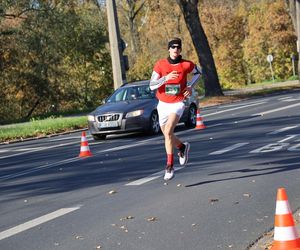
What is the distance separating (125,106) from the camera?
744 inches

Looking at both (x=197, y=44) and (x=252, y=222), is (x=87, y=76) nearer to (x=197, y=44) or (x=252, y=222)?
(x=197, y=44)

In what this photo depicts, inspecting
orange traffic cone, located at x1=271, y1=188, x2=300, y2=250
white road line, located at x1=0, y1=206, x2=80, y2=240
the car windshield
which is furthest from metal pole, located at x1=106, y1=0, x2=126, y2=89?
orange traffic cone, located at x1=271, y1=188, x2=300, y2=250

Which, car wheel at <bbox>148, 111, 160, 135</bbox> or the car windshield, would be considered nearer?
car wheel at <bbox>148, 111, 160, 135</bbox>

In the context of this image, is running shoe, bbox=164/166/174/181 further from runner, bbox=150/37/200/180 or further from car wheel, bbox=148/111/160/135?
car wheel, bbox=148/111/160/135

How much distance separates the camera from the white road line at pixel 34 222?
24.4 feet

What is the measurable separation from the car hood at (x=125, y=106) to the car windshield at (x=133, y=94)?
1.33 feet

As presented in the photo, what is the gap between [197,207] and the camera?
26.7 ft

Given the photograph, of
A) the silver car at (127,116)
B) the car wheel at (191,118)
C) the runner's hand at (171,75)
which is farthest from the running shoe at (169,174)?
the car wheel at (191,118)

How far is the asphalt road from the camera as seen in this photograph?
687 cm

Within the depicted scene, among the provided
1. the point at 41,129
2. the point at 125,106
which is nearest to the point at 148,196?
the point at 125,106

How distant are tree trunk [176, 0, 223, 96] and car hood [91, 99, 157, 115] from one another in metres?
19.9

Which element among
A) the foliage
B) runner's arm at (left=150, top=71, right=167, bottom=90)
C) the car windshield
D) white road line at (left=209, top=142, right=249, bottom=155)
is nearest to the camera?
runner's arm at (left=150, top=71, right=167, bottom=90)

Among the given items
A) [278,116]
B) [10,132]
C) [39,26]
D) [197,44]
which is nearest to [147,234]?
[278,116]

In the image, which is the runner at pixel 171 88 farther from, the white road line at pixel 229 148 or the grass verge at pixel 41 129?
the grass verge at pixel 41 129
